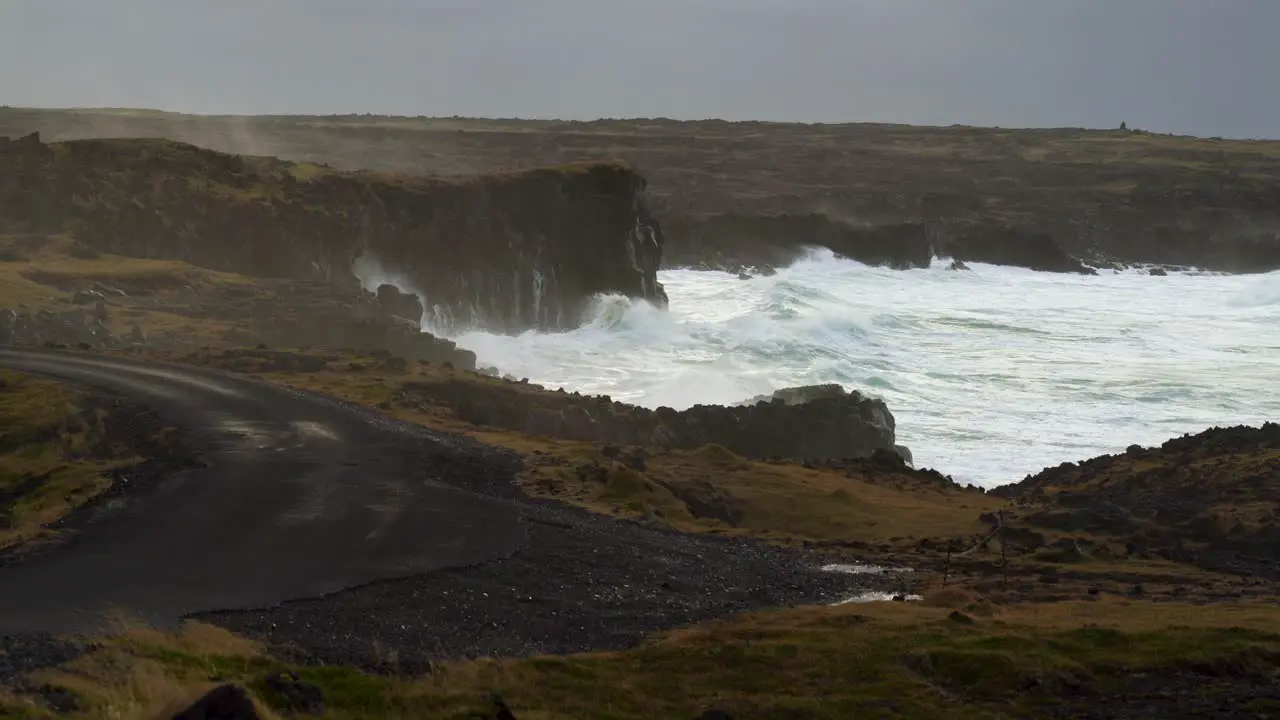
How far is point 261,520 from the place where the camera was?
2008 cm

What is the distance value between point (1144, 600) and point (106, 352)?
2661cm

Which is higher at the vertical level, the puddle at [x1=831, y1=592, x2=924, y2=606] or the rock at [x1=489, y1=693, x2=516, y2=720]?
the rock at [x1=489, y1=693, x2=516, y2=720]

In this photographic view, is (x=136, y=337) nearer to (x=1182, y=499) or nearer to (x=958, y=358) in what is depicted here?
(x=1182, y=499)

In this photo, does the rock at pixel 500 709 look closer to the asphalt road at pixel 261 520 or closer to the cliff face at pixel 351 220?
the asphalt road at pixel 261 520

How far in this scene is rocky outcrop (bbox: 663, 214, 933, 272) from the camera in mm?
93000

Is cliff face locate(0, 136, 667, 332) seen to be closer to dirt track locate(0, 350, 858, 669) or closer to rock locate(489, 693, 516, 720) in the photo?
dirt track locate(0, 350, 858, 669)

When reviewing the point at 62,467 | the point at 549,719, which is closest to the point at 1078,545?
the point at 549,719

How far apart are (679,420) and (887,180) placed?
9464 cm

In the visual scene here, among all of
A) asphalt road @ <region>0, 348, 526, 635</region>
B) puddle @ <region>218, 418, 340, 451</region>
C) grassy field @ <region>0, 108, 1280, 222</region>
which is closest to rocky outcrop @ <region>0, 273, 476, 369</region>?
asphalt road @ <region>0, 348, 526, 635</region>

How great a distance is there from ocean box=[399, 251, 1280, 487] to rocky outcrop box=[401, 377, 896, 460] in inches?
164

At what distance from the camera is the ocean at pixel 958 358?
46.8 metres

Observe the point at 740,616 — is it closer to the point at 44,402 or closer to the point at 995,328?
the point at 44,402

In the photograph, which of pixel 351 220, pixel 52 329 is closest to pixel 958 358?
pixel 351 220

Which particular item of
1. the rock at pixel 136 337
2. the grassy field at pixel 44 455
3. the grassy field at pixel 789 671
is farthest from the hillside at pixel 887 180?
the grassy field at pixel 789 671
